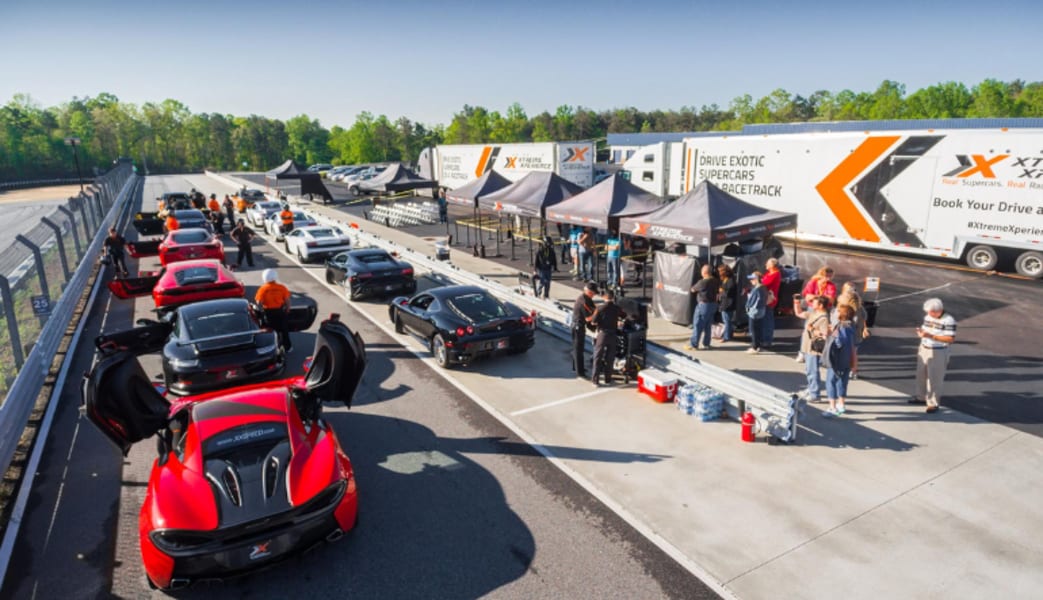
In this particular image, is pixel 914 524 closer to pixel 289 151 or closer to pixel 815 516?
pixel 815 516

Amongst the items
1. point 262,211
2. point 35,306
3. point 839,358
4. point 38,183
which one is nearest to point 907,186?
point 839,358

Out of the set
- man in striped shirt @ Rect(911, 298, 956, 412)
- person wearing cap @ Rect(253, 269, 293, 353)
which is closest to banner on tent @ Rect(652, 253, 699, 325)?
man in striped shirt @ Rect(911, 298, 956, 412)

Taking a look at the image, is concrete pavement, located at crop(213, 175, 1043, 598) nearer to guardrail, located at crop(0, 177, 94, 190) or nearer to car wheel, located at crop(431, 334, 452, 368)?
car wheel, located at crop(431, 334, 452, 368)

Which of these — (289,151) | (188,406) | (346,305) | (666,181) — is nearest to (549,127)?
(289,151)

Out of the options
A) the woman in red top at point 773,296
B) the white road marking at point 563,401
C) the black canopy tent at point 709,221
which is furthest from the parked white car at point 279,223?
the woman in red top at point 773,296

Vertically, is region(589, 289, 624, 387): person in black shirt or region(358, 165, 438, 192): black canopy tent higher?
region(358, 165, 438, 192): black canopy tent

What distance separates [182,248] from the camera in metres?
16.6

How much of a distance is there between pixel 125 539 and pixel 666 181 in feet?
74.4

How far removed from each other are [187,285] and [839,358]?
12.0 metres

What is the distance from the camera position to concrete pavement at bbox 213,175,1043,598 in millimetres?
5293

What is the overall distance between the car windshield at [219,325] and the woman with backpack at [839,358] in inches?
341

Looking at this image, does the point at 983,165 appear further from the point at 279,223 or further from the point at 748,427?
the point at 279,223

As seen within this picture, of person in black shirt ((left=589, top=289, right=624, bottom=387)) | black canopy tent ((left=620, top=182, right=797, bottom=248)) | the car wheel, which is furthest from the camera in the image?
black canopy tent ((left=620, top=182, right=797, bottom=248))

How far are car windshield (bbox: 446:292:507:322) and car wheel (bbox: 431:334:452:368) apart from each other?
2.04 ft
